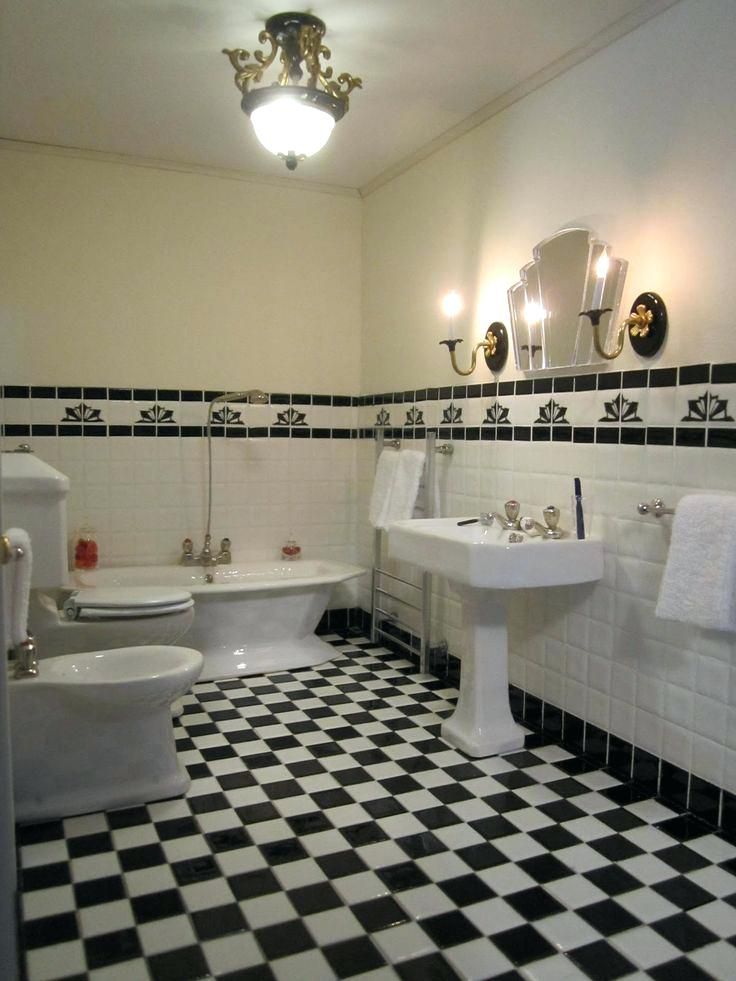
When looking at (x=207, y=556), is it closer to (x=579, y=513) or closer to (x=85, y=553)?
(x=85, y=553)

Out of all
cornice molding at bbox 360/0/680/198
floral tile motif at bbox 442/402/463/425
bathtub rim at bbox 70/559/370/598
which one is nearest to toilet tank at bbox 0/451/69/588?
bathtub rim at bbox 70/559/370/598

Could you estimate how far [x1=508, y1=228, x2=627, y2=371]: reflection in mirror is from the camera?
265cm

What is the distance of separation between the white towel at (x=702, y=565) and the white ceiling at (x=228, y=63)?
1561 mm

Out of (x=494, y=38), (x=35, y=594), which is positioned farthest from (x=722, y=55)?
(x=35, y=594)

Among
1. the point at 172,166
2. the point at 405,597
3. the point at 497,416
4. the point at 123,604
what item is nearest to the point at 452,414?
the point at 497,416

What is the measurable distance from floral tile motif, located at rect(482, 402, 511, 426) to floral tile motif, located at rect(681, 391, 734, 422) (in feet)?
3.09

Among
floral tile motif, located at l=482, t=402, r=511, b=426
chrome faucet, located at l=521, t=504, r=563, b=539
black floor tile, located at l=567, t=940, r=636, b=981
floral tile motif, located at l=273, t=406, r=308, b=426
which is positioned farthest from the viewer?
floral tile motif, located at l=273, t=406, r=308, b=426

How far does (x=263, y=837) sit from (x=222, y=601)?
158 cm

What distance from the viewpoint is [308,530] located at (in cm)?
446

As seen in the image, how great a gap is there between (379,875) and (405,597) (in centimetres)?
209

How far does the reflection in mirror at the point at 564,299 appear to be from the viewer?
2648mm

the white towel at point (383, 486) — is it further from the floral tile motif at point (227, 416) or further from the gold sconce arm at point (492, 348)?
the floral tile motif at point (227, 416)

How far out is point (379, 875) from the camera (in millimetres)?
2059

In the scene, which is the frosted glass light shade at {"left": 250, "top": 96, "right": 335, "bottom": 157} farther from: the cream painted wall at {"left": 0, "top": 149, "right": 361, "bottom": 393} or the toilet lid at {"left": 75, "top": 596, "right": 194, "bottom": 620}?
the toilet lid at {"left": 75, "top": 596, "right": 194, "bottom": 620}
